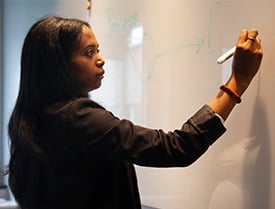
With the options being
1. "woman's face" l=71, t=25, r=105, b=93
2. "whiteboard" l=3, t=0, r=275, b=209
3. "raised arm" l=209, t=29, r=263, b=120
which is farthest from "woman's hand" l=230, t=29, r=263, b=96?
"woman's face" l=71, t=25, r=105, b=93

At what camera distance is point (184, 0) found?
1.12m

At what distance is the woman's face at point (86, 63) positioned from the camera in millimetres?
864

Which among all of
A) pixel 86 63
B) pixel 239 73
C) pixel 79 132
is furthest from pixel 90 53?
pixel 239 73

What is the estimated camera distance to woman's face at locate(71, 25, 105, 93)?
2.83ft

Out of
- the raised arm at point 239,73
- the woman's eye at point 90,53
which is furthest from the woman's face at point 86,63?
the raised arm at point 239,73

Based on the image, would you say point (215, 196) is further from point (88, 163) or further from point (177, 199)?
point (88, 163)

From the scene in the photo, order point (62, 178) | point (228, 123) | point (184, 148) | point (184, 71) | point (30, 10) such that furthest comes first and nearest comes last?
point (30, 10) → point (184, 71) → point (228, 123) → point (62, 178) → point (184, 148)

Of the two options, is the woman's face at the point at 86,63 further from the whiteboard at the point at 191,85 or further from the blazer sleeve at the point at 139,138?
the whiteboard at the point at 191,85

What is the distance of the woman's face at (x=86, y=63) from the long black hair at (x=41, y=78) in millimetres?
12

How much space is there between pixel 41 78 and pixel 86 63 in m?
0.09

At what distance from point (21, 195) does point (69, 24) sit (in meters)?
0.37

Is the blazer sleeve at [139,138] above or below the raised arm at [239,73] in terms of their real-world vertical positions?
below

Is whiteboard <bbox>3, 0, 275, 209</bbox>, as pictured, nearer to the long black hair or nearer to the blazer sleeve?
the blazer sleeve

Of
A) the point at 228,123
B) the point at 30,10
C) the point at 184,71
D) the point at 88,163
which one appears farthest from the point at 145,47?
the point at 30,10
